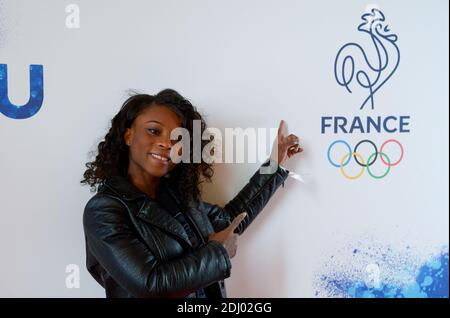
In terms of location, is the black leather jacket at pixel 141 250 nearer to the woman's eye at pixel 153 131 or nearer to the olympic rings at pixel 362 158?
the woman's eye at pixel 153 131

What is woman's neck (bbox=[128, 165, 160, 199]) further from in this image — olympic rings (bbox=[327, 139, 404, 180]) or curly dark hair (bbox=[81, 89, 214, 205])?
olympic rings (bbox=[327, 139, 404, 180])

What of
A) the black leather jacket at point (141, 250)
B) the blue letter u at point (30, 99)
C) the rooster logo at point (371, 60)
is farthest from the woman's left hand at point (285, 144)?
the blue letter u at point (30, 99)

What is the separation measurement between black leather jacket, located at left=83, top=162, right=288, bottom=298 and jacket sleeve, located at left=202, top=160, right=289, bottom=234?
0.61 ft

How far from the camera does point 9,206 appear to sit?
1.14 metres

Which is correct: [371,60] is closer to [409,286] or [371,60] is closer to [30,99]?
[409,286]

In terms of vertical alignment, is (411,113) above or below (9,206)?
above

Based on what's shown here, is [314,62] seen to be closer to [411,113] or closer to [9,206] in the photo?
[411,113]

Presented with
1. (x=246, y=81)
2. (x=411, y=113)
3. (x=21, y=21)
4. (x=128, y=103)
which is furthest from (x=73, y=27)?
(x=411, y=113)

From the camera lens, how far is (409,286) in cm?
135

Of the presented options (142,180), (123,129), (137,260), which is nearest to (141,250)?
(137,260)

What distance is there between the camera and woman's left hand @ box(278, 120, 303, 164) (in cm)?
124

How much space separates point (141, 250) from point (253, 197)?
45 cm

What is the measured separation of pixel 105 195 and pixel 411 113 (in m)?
1.02
